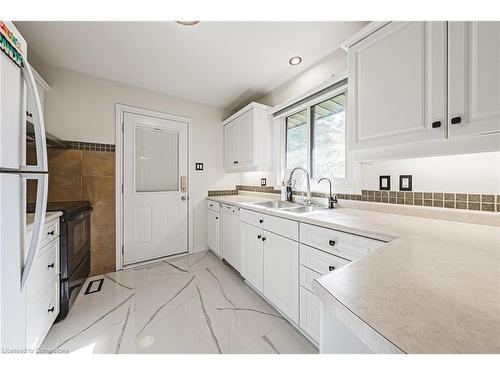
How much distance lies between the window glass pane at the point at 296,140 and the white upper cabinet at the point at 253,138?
0.26 m

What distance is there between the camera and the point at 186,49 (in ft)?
6.18

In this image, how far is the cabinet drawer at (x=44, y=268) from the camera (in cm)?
118

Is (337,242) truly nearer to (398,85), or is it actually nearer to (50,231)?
(398,85)

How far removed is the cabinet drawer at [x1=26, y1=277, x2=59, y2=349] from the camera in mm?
1135

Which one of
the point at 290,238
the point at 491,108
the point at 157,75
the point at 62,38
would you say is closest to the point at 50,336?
the point at 290,238

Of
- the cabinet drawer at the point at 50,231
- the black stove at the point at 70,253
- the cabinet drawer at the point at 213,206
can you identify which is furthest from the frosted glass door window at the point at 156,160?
the cabinet drawer at the point at 50,231

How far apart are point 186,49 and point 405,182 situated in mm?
2186

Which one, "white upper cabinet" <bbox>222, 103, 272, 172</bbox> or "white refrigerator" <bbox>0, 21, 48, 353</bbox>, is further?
"white upper cabinet" <bbox>222, 103, 272, 172</bbox>

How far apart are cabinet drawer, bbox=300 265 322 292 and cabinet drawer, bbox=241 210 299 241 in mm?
211

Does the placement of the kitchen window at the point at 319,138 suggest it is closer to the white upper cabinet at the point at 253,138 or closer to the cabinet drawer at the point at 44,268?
the white upper cabinet at the point at 253,138

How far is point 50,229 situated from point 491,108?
259 cm

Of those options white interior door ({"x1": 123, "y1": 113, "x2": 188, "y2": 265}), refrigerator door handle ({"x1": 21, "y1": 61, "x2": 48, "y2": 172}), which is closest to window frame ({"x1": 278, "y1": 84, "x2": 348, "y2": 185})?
white interior door ({"x1": 123, "y1": 113, "x2": 188, "y2": 265})

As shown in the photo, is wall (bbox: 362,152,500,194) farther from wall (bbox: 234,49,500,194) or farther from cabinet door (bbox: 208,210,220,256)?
cabinet door (bbox: 208,210,220,256)

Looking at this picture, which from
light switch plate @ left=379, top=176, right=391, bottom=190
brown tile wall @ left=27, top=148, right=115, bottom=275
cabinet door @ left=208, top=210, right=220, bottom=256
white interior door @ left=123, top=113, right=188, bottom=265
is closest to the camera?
light switch plate @ left=379, top=176, right=391, bottom=190
